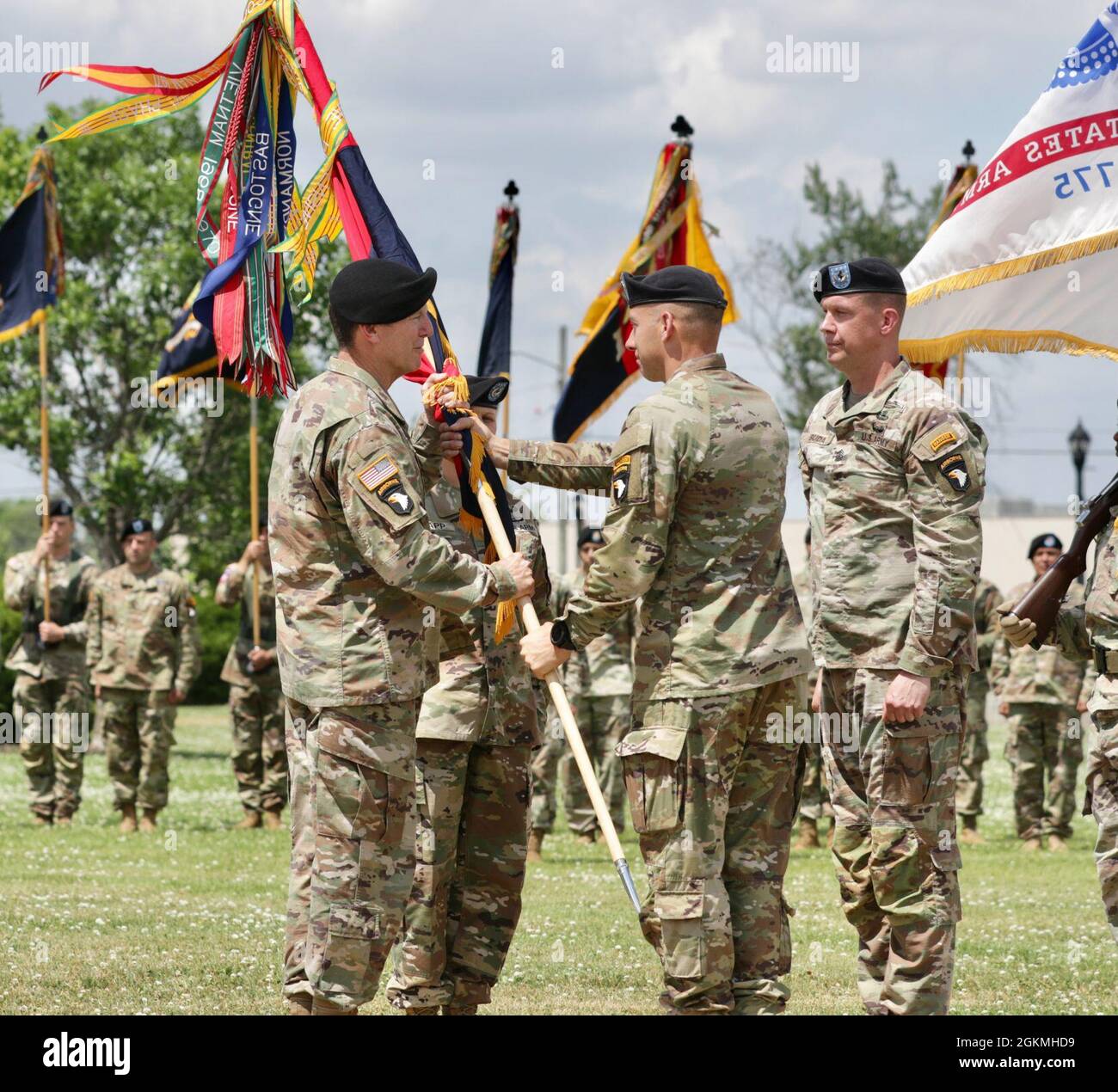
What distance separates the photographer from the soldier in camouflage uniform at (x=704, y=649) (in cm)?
524

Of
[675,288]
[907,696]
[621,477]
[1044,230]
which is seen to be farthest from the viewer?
[1044,230]

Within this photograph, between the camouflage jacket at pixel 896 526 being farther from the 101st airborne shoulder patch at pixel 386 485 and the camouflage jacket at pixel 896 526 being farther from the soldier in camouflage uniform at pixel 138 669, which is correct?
the soldier in camouflage uniform at pixel 138 669

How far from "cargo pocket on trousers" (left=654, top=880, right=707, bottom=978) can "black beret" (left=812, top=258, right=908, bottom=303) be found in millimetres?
2438

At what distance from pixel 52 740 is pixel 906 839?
10.9 metres

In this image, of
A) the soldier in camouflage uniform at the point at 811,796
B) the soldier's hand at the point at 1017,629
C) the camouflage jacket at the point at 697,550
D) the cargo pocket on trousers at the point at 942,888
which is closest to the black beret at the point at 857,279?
the camouflage jacket at the point at 697,550

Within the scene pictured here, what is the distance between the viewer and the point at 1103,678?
21.9ft

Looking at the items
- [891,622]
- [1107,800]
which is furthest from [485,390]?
[1107,800]

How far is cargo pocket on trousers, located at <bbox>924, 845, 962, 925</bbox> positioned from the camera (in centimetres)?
591

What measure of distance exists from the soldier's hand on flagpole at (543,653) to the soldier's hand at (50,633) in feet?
34.7

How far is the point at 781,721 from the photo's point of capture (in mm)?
5457

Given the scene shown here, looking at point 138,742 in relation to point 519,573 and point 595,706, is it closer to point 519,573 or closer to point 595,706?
point 595,706

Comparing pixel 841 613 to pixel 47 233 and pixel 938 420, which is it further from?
pixel 47 233

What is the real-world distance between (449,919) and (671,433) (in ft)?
7.34
